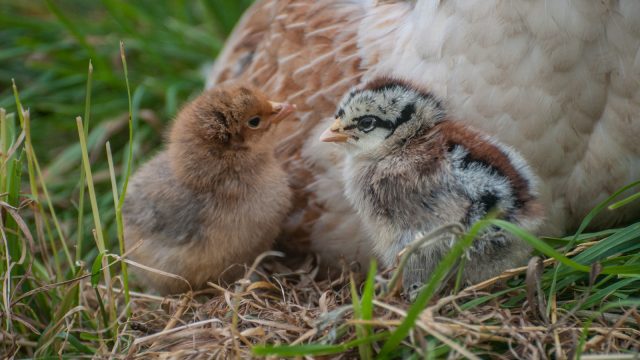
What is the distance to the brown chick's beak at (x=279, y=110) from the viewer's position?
2891 millimetres

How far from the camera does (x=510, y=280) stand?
99.7 inches

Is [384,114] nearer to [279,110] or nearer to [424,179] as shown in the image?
[424,179]

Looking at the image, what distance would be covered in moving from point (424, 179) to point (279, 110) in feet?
2.10

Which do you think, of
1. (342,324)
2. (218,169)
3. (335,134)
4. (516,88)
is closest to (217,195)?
(218,169)

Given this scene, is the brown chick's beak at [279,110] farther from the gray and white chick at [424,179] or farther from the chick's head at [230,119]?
the gray and white chick at [424,179]

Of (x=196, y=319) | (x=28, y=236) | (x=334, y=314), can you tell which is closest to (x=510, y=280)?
(x=334, y=314)

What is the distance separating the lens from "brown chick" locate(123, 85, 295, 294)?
284 cm

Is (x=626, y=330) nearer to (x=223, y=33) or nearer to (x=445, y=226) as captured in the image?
(x=445, y=226)

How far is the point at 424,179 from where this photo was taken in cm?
243

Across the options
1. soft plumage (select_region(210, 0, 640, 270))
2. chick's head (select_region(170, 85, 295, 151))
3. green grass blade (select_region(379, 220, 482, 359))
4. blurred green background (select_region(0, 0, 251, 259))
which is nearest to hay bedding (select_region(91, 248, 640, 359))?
green grass blade (select_region(379, 220, 482, 359))

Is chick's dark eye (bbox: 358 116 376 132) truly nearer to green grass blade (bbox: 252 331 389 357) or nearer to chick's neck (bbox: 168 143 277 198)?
chick's neck (bbox: 168 143 277 198)

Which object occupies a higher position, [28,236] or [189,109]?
[189,109]

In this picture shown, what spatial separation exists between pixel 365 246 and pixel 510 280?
0.49 m

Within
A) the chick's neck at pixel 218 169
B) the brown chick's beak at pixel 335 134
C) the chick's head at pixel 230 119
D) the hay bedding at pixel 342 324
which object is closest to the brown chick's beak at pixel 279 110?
the chick's head at pixel 230 119
